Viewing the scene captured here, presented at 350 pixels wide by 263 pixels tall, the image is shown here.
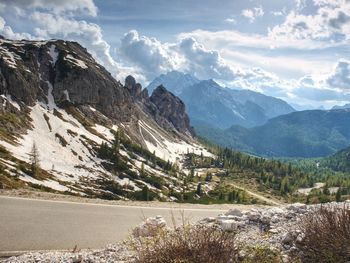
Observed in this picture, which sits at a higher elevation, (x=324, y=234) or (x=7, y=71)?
(x=7, y=71)

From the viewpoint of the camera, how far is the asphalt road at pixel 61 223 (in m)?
18.0

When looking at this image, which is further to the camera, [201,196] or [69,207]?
[201,196]

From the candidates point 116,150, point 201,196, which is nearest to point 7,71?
point 116,150

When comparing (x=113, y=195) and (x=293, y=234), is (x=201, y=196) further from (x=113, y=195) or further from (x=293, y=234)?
(x=293, y=234)

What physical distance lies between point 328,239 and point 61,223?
16044 mm

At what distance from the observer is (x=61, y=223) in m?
21.5

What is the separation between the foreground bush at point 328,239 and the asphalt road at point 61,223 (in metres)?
6.44

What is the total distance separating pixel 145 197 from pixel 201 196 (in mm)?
43476

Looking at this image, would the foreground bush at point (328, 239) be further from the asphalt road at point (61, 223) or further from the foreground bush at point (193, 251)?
the asphalt road at point (61, 223)

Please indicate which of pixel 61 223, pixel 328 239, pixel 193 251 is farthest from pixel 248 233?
pixel 61 223

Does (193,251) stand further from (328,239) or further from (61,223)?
(61,223)

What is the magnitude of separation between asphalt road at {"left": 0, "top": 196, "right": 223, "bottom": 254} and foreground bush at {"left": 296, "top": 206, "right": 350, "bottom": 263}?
21.1 feet

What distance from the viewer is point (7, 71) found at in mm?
184000

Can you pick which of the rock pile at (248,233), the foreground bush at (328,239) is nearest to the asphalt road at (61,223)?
the rock pile at (248,233)
